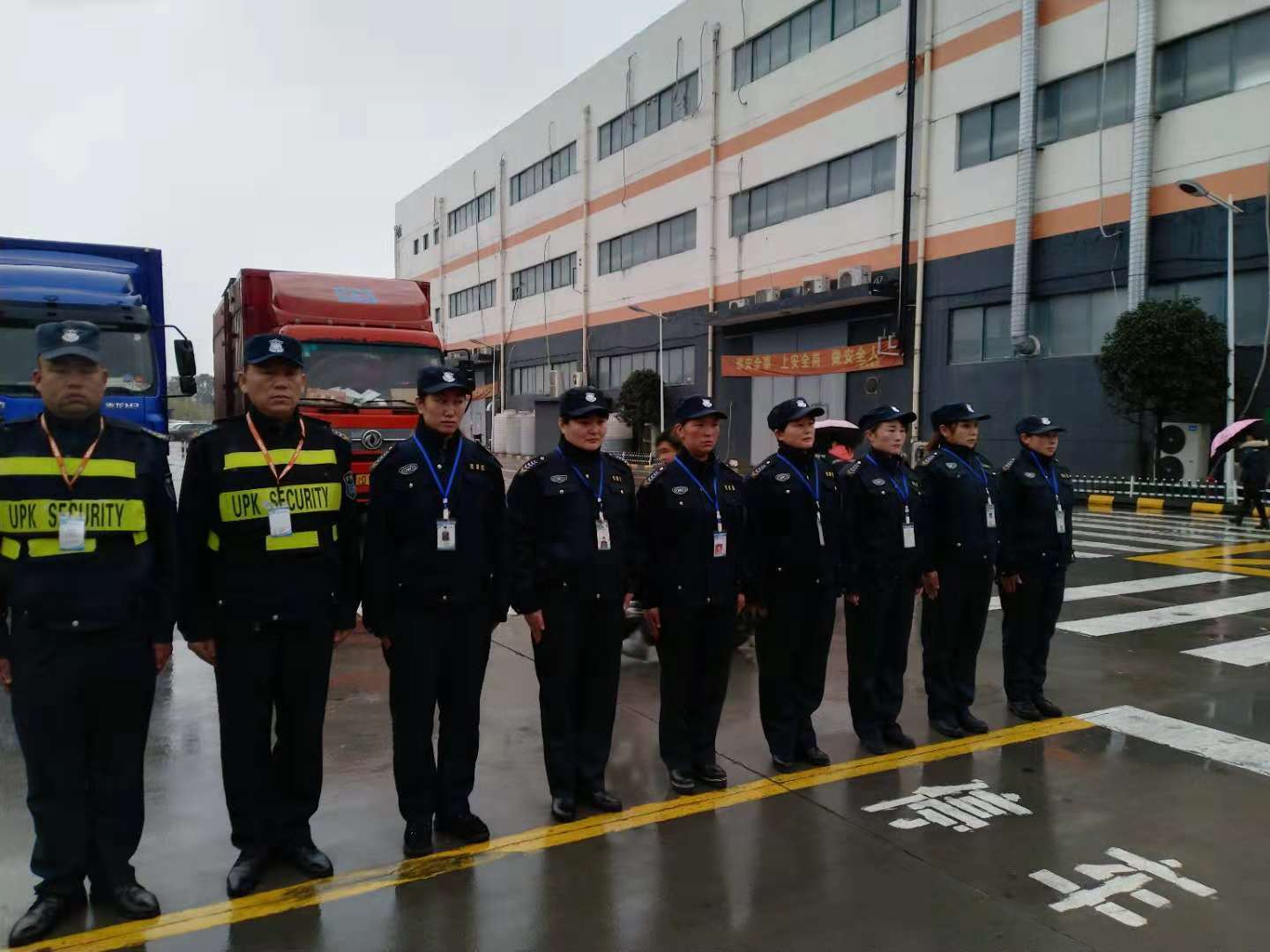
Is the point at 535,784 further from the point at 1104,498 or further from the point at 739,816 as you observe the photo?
the point at 1104,498

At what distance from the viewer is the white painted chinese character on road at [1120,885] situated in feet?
12.2

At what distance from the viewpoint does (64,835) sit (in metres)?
3.58

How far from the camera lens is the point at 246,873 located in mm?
3859

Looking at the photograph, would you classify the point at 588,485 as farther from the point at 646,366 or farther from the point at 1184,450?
the point at 646,366

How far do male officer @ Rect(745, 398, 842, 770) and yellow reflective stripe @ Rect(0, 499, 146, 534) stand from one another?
3028 millimetres

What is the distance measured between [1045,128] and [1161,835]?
2405 cm

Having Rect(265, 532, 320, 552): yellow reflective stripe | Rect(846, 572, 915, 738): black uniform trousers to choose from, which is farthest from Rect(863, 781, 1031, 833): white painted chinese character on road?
Rect(265, 532, 320, 552): yellow reflective stripe

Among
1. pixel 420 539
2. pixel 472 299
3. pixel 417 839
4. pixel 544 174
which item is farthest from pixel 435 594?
pixel 472 299

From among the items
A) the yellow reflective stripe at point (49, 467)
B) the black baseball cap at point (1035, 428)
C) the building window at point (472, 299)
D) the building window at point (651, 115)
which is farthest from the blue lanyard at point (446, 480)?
the building window at point (472, 299)

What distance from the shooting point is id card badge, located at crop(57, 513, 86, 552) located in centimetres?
351

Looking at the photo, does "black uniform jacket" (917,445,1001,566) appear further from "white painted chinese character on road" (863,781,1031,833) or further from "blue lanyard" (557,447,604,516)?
"blue lanyard" (557,447,604,516)

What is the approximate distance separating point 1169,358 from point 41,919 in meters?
21.6

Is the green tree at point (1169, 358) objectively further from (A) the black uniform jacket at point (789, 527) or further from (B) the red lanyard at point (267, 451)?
(B) the red lanyard at point (267, 451)

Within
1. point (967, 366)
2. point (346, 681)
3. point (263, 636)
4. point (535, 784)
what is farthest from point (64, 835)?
point (967, 366)
